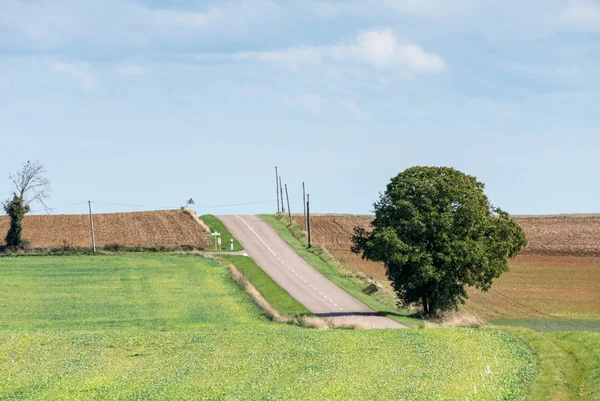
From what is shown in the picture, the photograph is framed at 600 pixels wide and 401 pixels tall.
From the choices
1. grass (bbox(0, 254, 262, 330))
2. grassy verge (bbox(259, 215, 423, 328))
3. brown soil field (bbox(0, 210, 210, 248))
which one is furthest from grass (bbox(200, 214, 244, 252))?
grass (bbox(0, 254, 262, 330))

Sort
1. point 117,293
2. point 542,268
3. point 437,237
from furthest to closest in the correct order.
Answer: point 542,268 → point 117,293 → point 437,237

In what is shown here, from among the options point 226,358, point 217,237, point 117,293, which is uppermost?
point 217,237

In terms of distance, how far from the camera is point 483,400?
3178 cm

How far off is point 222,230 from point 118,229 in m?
12.4

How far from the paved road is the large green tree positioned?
13.2 feet

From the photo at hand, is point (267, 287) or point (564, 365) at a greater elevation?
point (267, 287)

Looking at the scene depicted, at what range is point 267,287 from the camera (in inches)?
3169

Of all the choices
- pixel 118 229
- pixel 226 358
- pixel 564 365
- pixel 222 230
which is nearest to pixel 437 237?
pixel 564 365

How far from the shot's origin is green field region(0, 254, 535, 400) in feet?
113

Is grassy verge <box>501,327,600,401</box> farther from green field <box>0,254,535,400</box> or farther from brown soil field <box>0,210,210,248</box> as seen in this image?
brown soil field <box>0,210,210,248</box>

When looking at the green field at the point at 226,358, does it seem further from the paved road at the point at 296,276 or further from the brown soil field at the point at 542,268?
the brown soil field at the point at 542,268

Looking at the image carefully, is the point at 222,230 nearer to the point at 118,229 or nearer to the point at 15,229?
the point at 118,229

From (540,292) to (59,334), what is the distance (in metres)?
51.1

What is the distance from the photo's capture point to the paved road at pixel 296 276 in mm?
67500
